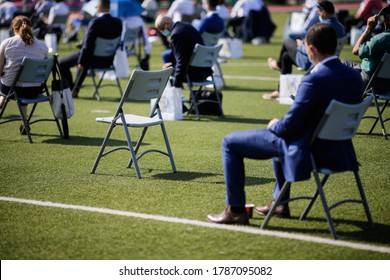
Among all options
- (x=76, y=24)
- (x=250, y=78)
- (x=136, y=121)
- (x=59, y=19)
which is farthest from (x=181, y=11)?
(x=136, y=121)

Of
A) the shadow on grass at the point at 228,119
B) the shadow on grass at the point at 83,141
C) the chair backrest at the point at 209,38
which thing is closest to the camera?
the shadow on grass at the point at 83,141

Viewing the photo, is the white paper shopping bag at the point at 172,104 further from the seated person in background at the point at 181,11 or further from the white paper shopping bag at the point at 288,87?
the seated person in background at the point at 181,11

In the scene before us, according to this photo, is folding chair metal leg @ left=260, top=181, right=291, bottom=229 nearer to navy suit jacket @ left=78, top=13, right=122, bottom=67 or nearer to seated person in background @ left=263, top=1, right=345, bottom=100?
seated person in background @ left=263, top=1, right=345, bottom=100

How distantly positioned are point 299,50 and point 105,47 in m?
3.37

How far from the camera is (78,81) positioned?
1497 centimetres

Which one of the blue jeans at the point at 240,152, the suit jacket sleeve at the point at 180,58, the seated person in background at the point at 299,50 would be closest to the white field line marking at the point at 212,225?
the blue jeans at the point at 240,152

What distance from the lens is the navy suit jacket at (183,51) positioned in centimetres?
1234

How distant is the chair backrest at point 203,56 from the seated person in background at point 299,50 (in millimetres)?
1699

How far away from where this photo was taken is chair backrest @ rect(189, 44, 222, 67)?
12320 millimetres

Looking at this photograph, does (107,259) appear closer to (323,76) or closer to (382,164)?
(323,76)

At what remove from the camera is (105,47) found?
14383 millimetres

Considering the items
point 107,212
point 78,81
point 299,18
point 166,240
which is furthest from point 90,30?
point 299,18

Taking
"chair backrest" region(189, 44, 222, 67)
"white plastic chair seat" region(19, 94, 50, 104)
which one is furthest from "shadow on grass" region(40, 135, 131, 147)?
"chair backrest" region(189, 44, 222, 67)

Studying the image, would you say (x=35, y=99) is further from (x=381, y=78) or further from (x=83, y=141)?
(x=381, y=78)
